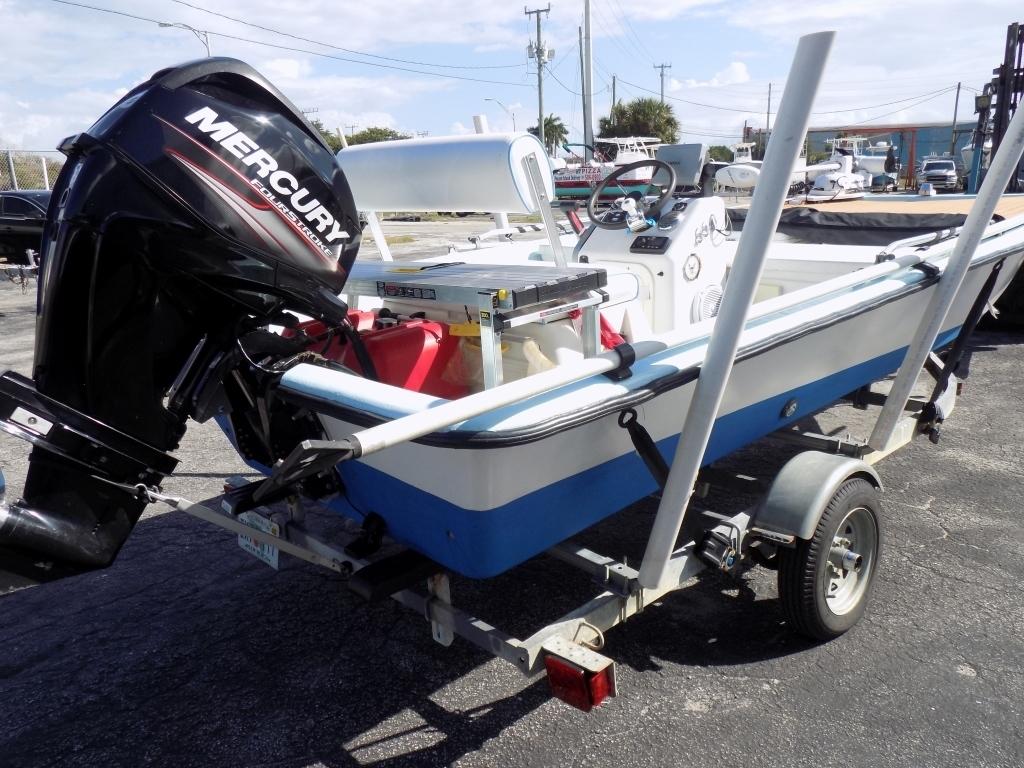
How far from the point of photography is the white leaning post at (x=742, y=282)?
1791 millimetres

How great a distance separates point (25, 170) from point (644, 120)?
3608 cm

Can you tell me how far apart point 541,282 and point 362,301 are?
136cm

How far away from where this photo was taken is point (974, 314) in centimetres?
388

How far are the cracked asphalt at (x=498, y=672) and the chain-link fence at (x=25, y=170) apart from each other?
1791 centimetres

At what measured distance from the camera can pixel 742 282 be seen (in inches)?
77.0

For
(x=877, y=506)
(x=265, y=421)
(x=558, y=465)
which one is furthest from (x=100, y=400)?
(x=877, y=506)

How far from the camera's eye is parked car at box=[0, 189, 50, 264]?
11352 mm

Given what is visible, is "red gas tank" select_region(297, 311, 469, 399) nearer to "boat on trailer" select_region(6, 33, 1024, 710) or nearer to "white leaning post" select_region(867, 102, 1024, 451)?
"boat on trailer" select_region(6, 33, 1024, 710)

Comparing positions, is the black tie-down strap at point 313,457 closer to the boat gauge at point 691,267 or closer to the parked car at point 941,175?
the boat gauge at point 691,267

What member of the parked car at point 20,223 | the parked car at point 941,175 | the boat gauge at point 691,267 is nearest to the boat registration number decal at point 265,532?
the boat gauge at point 691,267

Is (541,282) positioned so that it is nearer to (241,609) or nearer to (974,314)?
(241,609)

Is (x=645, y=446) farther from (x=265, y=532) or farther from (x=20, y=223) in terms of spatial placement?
(x=20, y=223)

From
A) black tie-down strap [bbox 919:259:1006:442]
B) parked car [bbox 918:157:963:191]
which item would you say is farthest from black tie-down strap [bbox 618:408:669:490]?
parked car [bbox 918:157:963:191]

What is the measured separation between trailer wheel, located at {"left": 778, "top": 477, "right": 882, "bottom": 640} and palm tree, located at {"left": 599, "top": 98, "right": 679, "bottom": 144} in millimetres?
47033
